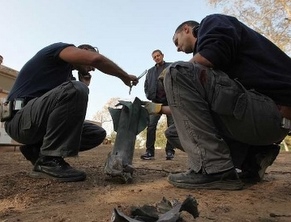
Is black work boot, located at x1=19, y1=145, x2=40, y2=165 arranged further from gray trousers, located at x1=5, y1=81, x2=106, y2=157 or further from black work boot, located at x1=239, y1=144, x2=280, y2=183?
black work boot, located at x1=239, y1=144, x2=280, y2=183

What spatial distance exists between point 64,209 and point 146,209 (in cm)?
44

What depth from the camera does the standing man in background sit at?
4691 mm

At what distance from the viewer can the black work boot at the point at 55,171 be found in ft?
7.27

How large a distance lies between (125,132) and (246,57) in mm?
1006

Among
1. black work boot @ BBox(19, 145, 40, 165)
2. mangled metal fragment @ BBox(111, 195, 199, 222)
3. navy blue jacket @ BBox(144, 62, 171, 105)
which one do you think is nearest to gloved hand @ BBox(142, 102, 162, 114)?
black work boot @ BBox(19, 145, 40, 165)

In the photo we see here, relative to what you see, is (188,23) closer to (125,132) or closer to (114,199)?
(125,132)

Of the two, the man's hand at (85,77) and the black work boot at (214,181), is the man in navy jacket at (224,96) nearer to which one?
the black work boot at (214,181)

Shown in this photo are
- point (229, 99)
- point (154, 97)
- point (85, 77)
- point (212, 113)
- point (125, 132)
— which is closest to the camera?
point (229, 99)

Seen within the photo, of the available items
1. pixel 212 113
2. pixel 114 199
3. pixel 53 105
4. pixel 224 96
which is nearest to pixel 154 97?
pixel 53 105

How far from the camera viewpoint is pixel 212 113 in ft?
6.34

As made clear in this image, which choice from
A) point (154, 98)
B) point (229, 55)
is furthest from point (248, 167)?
point (154, 98)

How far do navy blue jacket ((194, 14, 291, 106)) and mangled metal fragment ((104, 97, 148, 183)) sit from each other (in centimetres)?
77

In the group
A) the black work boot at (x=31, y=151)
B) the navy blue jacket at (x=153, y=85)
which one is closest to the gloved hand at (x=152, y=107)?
the black work boot at (x=31, y=151)

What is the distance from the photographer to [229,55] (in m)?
1.84
